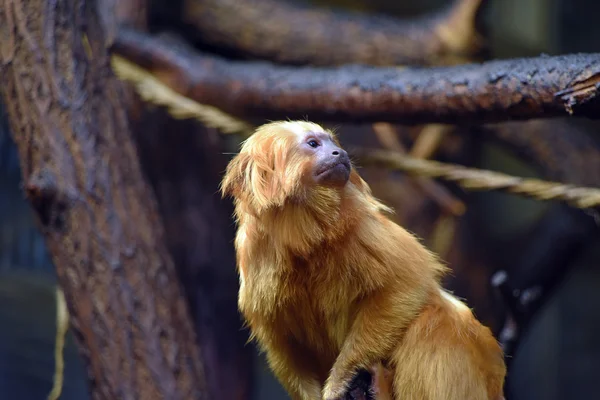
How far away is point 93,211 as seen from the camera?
127 inches

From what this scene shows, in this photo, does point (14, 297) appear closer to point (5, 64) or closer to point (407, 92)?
point (5, 64)

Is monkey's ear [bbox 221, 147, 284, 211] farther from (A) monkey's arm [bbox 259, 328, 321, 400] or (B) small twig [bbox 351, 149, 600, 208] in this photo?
(B) small twig [bbox 351, 149, 600, 208]

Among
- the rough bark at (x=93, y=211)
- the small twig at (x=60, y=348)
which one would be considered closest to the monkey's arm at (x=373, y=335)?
the rough bark at (x=93, y=211)

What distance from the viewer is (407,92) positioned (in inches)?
120

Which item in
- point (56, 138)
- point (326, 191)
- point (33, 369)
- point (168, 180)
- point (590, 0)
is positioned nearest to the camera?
point (326, 191)

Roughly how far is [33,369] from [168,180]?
1.78 m

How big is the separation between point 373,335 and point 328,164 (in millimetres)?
541

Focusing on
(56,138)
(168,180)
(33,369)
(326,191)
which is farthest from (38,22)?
(33,369)

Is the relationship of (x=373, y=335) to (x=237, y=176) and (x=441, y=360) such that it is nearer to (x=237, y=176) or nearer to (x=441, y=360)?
(x=441, y=360)

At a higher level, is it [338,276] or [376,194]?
[338,276]

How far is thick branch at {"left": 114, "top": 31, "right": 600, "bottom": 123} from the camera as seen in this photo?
254 centimetres

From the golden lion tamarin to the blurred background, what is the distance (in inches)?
71.3

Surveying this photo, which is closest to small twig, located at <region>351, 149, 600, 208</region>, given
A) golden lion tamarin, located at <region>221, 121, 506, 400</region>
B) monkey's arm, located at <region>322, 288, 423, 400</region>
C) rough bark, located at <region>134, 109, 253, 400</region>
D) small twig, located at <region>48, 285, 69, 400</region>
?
golden lion tamarin, located at <region>221, 121, 506, 400</region>

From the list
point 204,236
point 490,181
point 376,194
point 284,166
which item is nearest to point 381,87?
point 490,181
